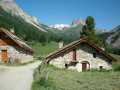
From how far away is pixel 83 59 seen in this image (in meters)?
20.5

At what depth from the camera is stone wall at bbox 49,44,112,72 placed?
19.9 metres

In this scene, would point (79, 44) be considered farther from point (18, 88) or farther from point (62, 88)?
point (18, 88)

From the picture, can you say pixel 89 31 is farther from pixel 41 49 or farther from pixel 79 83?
pixel 41 49

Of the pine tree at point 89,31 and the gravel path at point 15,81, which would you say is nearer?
the gravel path at point 15,81

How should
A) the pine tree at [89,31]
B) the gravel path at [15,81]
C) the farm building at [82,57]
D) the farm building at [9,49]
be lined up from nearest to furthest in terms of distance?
the gravel path at [15,81] → the farm building at [82,57] → the farm building at [9,49] → the pine tree at [89,31]

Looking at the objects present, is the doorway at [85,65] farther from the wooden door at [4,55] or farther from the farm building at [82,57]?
the wooden door at [4,55]

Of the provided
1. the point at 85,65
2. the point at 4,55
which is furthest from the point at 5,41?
the point at 85,65

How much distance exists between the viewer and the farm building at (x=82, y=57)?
1991 centimetres

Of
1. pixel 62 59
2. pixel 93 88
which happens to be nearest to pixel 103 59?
pixel 62 59

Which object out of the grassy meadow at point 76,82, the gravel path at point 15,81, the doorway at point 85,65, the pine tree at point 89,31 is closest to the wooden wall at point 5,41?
the gravel path at point 15,81

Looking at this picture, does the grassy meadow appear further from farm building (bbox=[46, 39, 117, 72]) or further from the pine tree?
the pine tree

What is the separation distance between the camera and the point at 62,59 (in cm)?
1998

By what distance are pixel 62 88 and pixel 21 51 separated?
18248mm

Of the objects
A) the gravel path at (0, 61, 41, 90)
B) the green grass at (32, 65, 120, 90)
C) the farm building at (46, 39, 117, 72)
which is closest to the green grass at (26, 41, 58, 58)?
the farm building at (46, 39, 117, 72)
